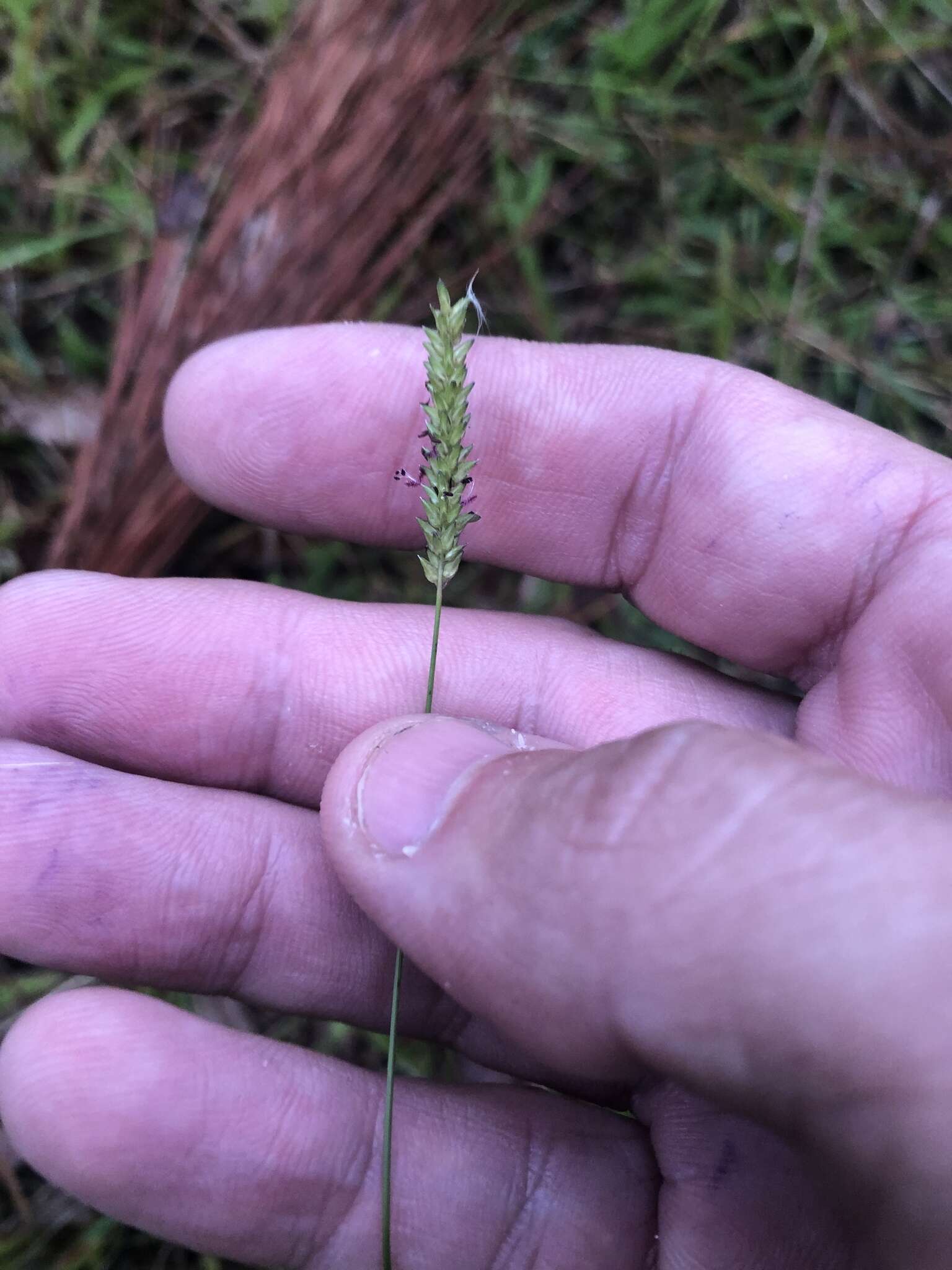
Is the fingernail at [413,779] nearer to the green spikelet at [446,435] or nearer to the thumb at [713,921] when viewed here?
the thumb at [713,921]

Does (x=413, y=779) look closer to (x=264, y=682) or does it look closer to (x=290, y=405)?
(x=264, y=682)

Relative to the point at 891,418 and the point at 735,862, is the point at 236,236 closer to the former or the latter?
the point at 891,418

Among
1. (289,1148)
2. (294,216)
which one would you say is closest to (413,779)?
(289,1148)

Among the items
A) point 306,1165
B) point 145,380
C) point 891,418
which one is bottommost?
point 306,1165

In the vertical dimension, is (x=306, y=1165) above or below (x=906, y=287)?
below

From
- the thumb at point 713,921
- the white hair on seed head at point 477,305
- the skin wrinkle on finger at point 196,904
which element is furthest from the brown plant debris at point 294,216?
the thumb at point 713,921

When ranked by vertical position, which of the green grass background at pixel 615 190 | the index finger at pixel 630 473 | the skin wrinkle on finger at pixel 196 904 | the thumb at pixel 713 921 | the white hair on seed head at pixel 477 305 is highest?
the green grass background at pixel 615 190

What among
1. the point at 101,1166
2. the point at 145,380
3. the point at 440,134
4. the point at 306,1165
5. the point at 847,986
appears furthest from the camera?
the point at 440,134

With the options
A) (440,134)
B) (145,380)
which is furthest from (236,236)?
(440,134)
